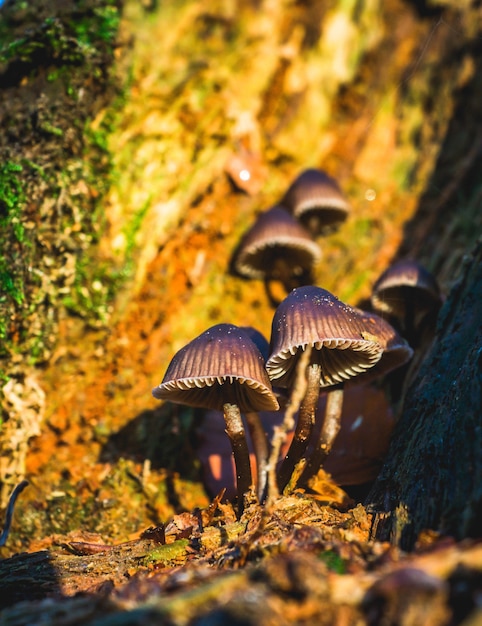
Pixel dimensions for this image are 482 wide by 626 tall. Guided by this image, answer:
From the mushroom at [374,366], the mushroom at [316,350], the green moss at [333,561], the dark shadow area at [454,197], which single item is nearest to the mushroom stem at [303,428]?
the mushroom at [316,350]

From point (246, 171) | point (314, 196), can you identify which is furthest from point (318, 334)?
point (246, 171)

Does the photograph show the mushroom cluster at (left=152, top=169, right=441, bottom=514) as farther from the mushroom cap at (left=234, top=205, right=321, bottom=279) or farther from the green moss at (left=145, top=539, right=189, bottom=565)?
the mushroom cap at (left=234, top=205, right=321, bottom=279)

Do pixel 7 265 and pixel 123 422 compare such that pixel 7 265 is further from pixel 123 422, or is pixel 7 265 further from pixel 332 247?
pixel 332 247

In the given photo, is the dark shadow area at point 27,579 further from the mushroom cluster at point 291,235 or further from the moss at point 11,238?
the mushroom cluster at point 291,235

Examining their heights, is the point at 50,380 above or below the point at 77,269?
below

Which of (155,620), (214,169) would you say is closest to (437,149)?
(214,169)

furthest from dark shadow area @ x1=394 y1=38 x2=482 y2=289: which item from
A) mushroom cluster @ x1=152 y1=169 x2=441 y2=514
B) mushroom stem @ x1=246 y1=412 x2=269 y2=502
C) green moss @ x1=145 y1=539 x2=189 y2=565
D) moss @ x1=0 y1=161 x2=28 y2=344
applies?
moss @ x1=0 y1=161 x2=28 y2=344

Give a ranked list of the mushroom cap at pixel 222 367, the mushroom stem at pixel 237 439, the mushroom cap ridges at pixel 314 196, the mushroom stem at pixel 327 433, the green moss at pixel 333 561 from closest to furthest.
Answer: the green moss at pixel 333 561 < the mushroom cap at pixel 222 367 < the mushroom stem at pixel 237 439 < the mushroom stem at pixel 327 433 < the mushroom cap ridges at pixel 314 196
